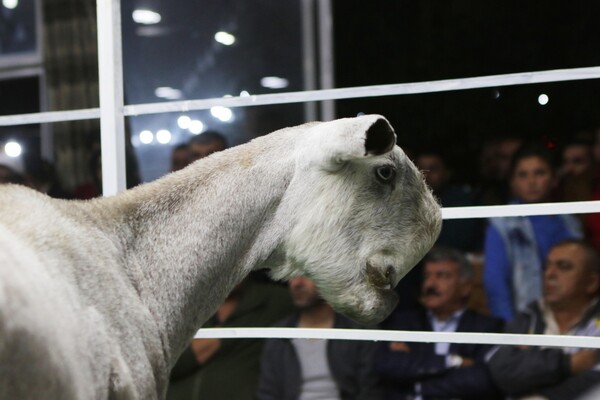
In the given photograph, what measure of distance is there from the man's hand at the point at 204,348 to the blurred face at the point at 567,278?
1.31m

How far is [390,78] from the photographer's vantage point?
10.3ft

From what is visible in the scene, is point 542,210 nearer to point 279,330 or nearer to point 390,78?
point 390,78

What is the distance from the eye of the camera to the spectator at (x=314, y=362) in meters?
3.12

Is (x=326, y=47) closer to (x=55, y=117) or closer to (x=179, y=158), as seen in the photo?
(x=179, y=158)

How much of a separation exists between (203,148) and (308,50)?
0.58m

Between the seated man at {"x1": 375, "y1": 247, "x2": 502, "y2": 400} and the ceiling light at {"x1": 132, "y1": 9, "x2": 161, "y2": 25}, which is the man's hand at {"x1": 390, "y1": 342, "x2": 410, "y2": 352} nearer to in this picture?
the seated man at {"x1": 375, "y1": 247, "x2": 502, "y2": 400}

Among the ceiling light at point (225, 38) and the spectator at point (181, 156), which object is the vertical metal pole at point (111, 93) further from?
the ceiling light at point (225, 38)

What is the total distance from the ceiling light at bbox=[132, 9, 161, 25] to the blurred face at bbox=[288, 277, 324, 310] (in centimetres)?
125

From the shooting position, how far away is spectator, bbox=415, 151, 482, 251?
3018mm

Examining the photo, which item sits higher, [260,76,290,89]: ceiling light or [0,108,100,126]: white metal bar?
[260,76,290,89]: ceiling light

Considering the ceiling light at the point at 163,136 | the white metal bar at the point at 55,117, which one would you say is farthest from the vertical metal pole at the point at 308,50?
the white metal bar at the point at 55,117

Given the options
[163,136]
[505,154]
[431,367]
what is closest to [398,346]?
[431,367]

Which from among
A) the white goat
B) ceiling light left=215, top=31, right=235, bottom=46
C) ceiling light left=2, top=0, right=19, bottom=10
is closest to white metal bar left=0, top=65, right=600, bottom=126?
ceiling light left=215, top=31, right=235, bottom=46

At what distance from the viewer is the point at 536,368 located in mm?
2855
